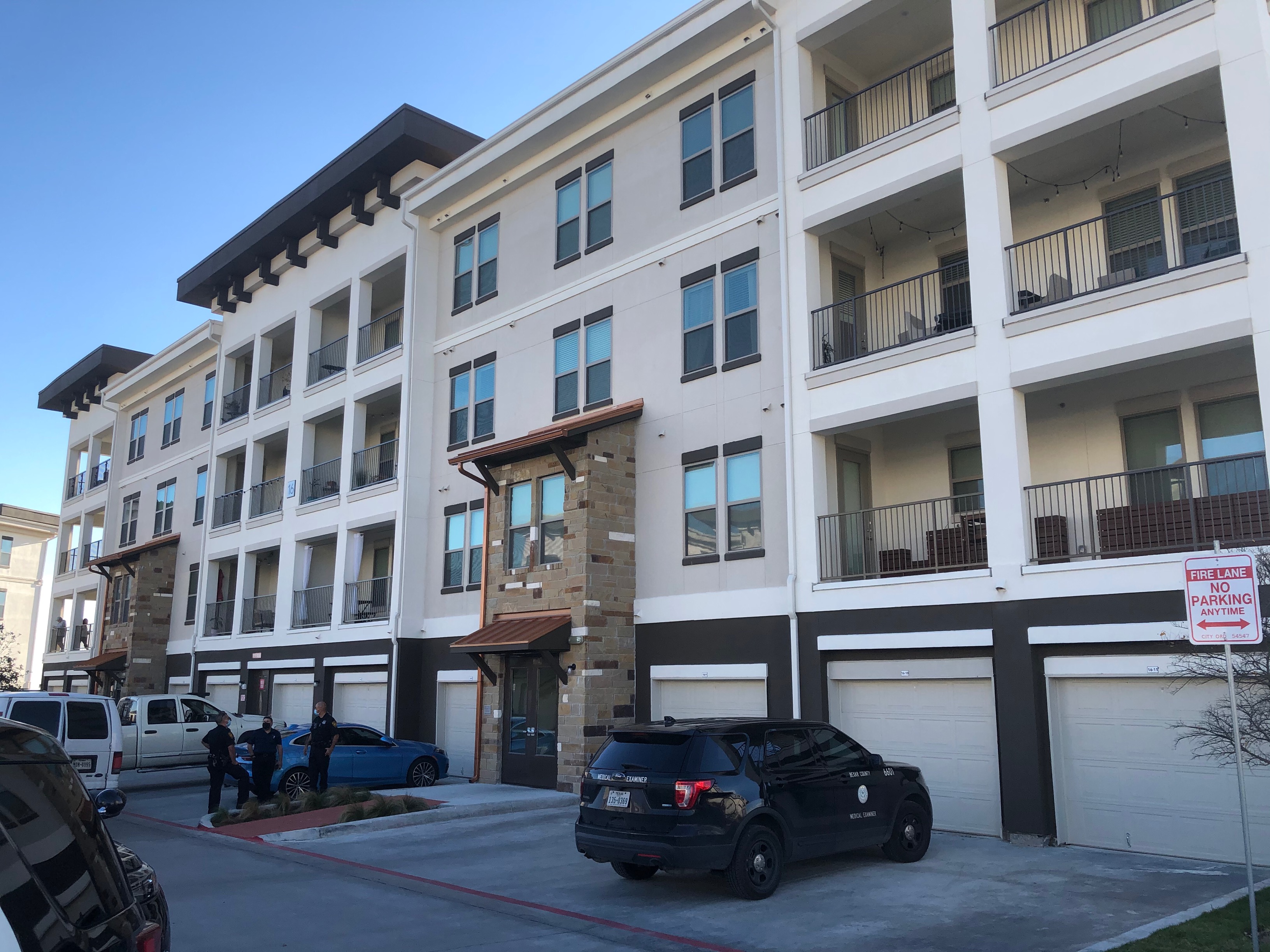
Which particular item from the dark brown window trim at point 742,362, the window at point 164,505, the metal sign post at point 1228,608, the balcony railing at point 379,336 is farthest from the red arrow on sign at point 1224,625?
the window at point 164,505

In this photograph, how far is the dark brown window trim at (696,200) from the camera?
19.8 metres

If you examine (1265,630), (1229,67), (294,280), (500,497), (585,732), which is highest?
(294,280)

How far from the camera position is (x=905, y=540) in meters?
17.8

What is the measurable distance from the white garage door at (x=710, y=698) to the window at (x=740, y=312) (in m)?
5.66

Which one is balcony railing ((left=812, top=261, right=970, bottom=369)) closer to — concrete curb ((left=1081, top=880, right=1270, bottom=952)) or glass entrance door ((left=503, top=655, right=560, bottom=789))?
glass entrance door ((left=503, top=655, right=560, bottom=789))

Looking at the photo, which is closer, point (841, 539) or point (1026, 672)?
point (1026, 672)

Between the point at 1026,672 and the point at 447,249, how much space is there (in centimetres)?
1837

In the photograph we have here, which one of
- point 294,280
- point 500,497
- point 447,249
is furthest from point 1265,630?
point 294,280

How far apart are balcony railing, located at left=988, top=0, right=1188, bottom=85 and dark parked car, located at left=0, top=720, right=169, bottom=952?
15.5 metres

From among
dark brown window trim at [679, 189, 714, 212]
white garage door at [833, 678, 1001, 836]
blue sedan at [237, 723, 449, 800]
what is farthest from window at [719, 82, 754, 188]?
blue sedan at [237, 723, 449, 800]

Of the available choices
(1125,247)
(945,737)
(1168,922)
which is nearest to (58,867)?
(1168,922)

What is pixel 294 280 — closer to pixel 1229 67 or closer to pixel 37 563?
pixel 1229 67

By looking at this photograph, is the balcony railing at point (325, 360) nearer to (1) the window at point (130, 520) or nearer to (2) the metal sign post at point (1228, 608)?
(1) the window at point (130, 520)

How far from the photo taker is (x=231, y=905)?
10383mm
